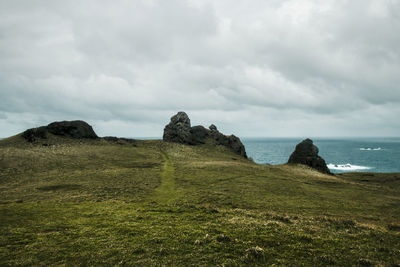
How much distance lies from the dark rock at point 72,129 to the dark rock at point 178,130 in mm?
41620

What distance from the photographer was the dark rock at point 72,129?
9981 cm

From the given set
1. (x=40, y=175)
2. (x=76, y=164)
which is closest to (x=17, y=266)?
(x=40, y=175)

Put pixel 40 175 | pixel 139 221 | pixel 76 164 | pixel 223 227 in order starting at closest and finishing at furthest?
pixel 223 227, pixel 139 221, pixel 40 175, pixel 76 164

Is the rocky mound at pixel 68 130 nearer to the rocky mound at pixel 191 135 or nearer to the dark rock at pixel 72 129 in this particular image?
the dark rock at pixel 72 129

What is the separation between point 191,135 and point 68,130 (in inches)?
2594

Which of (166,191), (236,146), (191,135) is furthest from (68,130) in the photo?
(236,146)

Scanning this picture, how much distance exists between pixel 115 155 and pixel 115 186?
38.3 meters

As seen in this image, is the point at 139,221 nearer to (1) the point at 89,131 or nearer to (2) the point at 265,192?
(2) the point at 265,192

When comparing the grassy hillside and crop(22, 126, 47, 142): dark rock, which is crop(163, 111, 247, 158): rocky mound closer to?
crop(22, 126, 47, 142): dark rock

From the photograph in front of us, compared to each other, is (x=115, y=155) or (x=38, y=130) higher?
(x=38, y=130)

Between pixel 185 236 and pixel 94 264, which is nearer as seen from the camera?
pixel 94 264

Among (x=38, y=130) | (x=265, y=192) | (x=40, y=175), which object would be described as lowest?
(x=265, y=192)

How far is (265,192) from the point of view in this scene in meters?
40.3

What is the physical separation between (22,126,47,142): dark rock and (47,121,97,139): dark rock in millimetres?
5889
